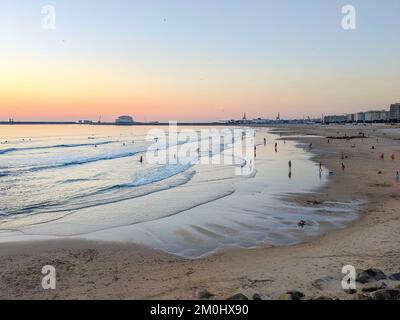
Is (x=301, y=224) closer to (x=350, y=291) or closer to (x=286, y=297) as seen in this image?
(x=350, y=291)

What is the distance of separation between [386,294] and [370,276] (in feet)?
4.47

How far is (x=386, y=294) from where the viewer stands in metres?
7.39

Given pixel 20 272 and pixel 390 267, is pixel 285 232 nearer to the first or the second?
pixel 390 267

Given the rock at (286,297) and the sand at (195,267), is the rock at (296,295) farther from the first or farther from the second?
the sand at (195,267)

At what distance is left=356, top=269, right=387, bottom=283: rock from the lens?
8602mm

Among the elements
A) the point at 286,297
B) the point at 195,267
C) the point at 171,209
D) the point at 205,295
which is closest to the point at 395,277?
the point at 286,297

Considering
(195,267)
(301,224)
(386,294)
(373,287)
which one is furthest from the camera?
(301,224)

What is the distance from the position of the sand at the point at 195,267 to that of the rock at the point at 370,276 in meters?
0.51

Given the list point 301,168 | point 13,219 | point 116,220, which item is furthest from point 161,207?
point 301,168

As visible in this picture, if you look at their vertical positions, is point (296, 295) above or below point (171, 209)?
above

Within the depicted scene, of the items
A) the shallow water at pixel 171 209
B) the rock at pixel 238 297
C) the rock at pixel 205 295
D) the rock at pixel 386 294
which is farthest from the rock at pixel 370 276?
the shallow water at pixel 171 209

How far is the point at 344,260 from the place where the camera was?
1050 centimetres

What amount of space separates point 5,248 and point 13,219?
4.92 m

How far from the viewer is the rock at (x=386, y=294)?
24.0 feet
